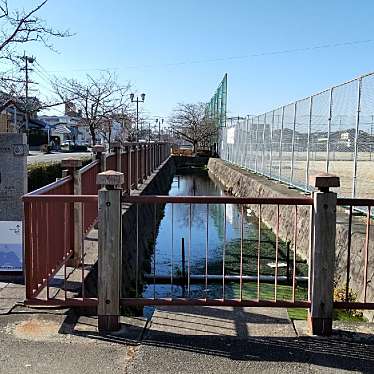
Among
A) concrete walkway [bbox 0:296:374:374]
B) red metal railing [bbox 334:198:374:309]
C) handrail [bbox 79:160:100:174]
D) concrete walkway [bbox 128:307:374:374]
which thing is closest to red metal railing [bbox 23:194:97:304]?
concrete walkway [bbox 0:296:374:374]

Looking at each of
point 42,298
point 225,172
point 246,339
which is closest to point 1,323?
point 42,298

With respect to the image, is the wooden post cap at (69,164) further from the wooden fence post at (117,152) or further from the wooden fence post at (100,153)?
the wooden fence post at (117,152)

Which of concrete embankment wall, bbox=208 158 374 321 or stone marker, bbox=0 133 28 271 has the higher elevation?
stone marker, bbox=0 133 28 271

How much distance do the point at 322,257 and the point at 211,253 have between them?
6950mm

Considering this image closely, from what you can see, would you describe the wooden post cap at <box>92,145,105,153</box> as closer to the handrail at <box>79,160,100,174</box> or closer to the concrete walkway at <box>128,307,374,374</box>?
the handrail at <box>79,160,100,174</box>

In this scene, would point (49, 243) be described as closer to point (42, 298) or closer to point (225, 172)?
point (42, 298)

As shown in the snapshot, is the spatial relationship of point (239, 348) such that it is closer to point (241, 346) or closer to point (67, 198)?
point (241, 346)

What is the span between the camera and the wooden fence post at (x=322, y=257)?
405 centimetres

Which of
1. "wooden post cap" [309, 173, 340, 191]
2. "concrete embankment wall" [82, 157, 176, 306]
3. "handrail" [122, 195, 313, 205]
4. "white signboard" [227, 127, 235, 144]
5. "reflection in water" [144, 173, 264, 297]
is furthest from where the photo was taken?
"white signboard" [227, 127, 235, 144]

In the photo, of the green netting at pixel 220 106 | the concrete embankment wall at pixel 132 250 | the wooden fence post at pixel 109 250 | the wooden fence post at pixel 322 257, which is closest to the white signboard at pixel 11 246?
the concrete embankment wall at pixel 132 250

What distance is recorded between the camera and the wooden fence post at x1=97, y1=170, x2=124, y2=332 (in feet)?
13.3

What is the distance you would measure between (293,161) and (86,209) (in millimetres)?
9330

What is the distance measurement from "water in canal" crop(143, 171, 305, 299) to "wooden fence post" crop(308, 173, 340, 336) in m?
0.98

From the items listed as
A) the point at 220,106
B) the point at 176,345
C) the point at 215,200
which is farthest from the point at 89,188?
the point at 220,106
